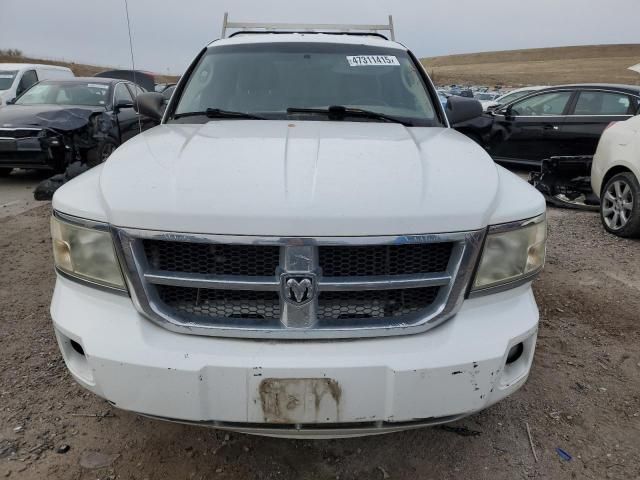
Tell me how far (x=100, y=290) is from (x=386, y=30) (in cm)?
Result: 365

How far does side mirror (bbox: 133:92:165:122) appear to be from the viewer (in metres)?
3.36

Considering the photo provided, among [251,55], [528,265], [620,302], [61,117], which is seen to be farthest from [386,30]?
[61,117]

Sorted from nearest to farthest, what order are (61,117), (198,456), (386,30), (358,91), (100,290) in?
(100,290), (198,456), (358,91), (386,30), (61,117)

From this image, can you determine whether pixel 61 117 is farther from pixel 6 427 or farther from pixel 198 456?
→ pixel 198 456

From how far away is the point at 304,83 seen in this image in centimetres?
307

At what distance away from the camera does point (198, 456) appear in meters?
2.23

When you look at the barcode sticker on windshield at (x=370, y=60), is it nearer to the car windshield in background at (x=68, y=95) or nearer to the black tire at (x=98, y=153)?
the black tire at (x=98, y=153)

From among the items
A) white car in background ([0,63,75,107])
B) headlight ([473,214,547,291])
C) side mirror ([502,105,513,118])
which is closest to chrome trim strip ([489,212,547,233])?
headlight ([473,214,547,291])

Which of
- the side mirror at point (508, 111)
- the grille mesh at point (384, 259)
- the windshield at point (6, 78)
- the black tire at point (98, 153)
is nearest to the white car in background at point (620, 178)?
the side mirror at point (508, 111)

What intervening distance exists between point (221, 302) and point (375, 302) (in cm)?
54

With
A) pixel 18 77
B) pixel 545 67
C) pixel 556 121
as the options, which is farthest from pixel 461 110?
pixel 545 67

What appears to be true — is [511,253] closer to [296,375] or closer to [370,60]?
[296,375]

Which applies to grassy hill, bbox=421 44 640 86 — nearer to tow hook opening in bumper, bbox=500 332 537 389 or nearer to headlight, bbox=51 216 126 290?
tow hook opening in bumper, bbox=500 332 537 389

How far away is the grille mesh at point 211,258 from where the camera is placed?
1724 millimetres
